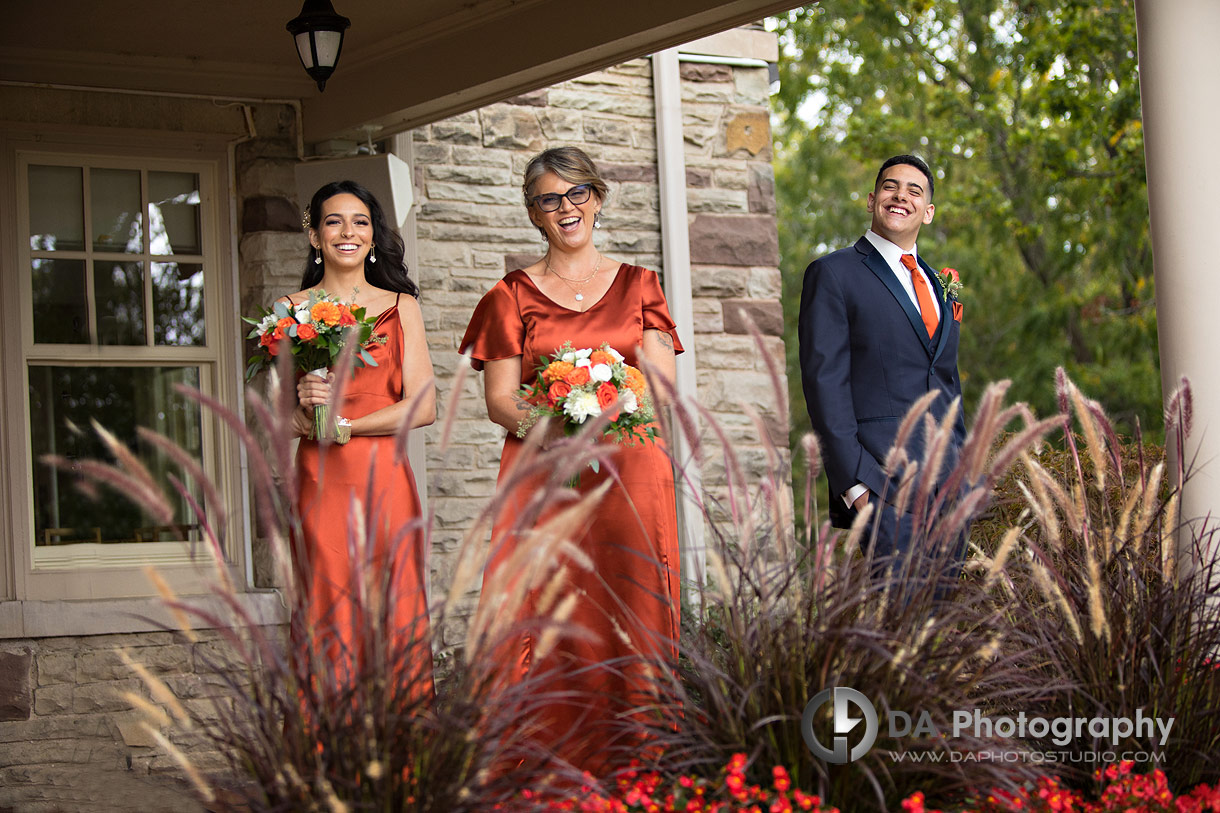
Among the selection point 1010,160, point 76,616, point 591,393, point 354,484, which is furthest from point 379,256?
point 1010,160

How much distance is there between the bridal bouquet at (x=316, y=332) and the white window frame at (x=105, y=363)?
5.53 ft

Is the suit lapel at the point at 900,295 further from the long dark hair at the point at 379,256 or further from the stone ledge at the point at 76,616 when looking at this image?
the stone ledge at the point at 76,616

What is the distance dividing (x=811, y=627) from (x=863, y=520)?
26 centimetres

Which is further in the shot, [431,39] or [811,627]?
[431,39]

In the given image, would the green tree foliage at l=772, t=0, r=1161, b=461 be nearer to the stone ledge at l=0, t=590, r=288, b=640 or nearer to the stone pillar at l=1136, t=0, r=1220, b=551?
the stone pillar at l=1136, t=0, r=1220, b=551

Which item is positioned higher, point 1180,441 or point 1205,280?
point 1205,280

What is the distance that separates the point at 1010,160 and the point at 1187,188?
37.9ft

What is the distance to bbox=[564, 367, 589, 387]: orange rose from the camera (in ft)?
12.4

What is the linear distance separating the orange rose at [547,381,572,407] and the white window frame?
2475 millimetres

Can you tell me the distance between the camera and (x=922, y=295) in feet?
13.6

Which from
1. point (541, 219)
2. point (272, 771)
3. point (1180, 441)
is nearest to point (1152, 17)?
point (1180, 441)

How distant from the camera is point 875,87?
1639 cm

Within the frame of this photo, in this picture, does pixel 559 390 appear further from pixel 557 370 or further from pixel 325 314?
pixel 325 314

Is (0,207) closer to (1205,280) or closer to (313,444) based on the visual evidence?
(313,444)
